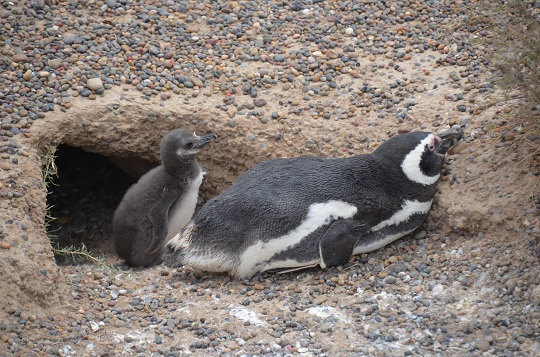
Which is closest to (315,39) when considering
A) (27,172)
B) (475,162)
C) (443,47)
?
(443,47)

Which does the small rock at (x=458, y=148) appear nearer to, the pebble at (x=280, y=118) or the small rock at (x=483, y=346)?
the pebble at (x=280, y=118)

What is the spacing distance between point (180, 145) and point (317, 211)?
1281 mm

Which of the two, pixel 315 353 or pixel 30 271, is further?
pixel 30 271

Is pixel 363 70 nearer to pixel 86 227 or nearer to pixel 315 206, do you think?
pixel 315 206

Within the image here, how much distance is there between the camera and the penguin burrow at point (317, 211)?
17.1 feet

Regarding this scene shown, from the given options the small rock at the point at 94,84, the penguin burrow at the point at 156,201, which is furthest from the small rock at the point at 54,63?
the penguin burrow at the point at 156,201

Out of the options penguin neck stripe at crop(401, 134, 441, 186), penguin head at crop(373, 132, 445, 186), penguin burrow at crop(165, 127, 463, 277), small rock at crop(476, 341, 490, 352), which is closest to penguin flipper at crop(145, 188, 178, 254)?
penguin burrow at crop(165, 127, 463, 277)

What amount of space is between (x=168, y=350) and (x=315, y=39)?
3.05 m

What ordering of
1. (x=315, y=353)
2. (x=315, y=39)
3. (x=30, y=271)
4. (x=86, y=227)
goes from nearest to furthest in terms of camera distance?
(x=315, y=353) → (x=30, y=271) → (x=315, y=39) → (x=86, y=227)

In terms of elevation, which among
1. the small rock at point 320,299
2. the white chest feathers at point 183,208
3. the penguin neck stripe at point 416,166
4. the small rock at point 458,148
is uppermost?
the small rock at point 458,148

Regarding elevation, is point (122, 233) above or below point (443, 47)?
below

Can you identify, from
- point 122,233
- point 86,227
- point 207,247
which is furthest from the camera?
point 86,227

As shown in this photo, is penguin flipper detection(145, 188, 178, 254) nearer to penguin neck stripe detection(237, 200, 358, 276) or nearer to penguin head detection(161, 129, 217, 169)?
penguin head detection(161, 129, 217, 169)

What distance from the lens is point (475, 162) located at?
17.6 feet
